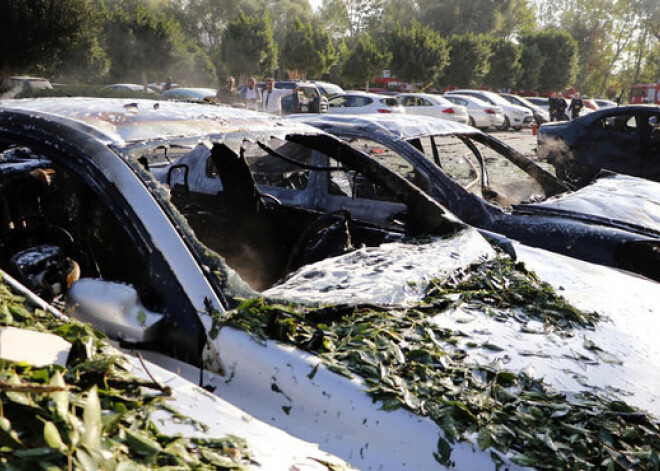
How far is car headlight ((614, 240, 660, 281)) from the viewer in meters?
4.20

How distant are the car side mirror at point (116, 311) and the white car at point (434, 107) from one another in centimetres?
1787

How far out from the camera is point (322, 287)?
2352 mm

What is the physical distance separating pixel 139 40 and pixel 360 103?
1823 cm

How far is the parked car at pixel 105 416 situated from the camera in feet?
3.98

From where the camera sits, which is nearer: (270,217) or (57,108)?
(57,108)

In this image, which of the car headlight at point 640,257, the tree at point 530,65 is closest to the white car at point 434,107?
the car headlight at point 640,257

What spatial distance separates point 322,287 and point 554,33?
4771 cm

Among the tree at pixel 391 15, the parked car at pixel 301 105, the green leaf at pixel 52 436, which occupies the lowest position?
the green leaf at pixel 52 436

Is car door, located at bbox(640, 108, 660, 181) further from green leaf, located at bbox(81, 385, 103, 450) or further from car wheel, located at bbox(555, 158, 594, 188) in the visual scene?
green leaf, located at bbox(81, 385, 103, 450)

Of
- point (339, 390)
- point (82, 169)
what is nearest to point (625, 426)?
point (339, 390)

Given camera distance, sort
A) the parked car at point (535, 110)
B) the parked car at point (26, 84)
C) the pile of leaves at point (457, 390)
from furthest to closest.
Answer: the parked car at point (535, 110), the parked car at point (26, 84), the pile of leaves at point (457, 390)

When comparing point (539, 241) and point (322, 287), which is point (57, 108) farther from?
point (539, 241)

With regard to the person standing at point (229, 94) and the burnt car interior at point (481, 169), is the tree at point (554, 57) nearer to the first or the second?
the person standing at point (229, 94)

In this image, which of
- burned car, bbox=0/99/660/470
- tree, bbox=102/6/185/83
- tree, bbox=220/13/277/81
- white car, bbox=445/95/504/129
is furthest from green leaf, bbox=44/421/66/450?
tree, bbox=220/13/277/81
